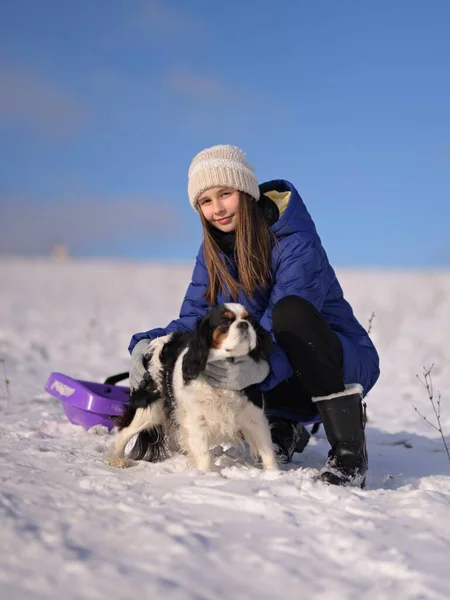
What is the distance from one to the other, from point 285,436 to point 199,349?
93 cm

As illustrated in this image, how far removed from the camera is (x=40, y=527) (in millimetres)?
1901

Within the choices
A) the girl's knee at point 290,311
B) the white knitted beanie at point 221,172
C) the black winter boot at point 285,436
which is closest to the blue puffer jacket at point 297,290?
the girl's knee at point 290,311

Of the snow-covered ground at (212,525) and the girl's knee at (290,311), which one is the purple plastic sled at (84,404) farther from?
the girl's knee at (290,311)

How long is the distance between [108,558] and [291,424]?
1.79 meters

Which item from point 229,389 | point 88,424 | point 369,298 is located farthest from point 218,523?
point 369,298

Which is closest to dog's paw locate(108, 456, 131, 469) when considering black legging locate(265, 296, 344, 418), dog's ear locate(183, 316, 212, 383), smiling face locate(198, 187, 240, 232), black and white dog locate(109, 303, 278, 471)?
black and white dog locate(109, 303, 278, 471)

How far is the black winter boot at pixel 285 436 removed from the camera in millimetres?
3336

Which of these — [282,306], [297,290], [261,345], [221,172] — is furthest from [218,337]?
[221,172]

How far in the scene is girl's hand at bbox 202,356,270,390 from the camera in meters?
2.76

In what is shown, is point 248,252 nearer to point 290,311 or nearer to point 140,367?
point 290,311

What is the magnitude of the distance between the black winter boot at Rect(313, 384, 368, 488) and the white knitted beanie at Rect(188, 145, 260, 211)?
113 centimetres

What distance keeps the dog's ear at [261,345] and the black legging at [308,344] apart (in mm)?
110

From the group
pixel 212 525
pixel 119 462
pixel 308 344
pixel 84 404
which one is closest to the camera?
pixel 212 525

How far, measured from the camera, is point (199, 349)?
273 centimetres
